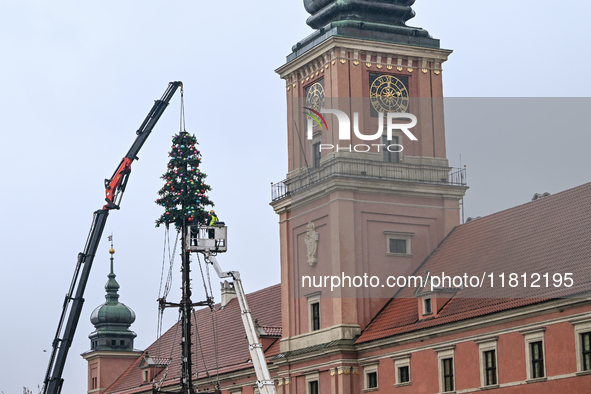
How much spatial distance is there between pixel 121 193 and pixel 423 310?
22.9m

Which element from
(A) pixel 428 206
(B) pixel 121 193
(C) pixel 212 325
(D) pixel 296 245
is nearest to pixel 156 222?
(D) pixel 296 245

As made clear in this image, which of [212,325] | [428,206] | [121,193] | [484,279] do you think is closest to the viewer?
[484,279]

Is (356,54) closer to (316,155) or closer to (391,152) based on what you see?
(391,152)

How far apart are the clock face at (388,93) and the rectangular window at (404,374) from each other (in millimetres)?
12259

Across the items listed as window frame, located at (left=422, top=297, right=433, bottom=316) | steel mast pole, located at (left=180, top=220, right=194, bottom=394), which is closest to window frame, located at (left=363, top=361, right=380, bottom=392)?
window frame, located at (left=422, top=297, right=433, bottom=316)

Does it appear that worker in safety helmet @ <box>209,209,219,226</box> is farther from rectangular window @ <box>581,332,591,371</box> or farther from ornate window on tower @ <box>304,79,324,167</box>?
rectangular window @ <box>581,332,591,371</box>

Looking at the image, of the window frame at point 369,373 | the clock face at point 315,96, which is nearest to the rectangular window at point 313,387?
the window frame at point 369,373

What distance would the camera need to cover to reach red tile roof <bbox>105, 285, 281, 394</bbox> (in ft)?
213

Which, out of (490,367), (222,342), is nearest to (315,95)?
(490,367)

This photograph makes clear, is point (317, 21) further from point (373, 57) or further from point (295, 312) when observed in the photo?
point (295, 312)

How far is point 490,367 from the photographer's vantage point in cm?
4431

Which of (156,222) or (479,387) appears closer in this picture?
(479,387)

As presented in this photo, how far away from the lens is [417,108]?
5584 centimetres

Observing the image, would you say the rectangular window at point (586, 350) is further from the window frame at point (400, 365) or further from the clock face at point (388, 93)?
the clock face at point (388, 93)
